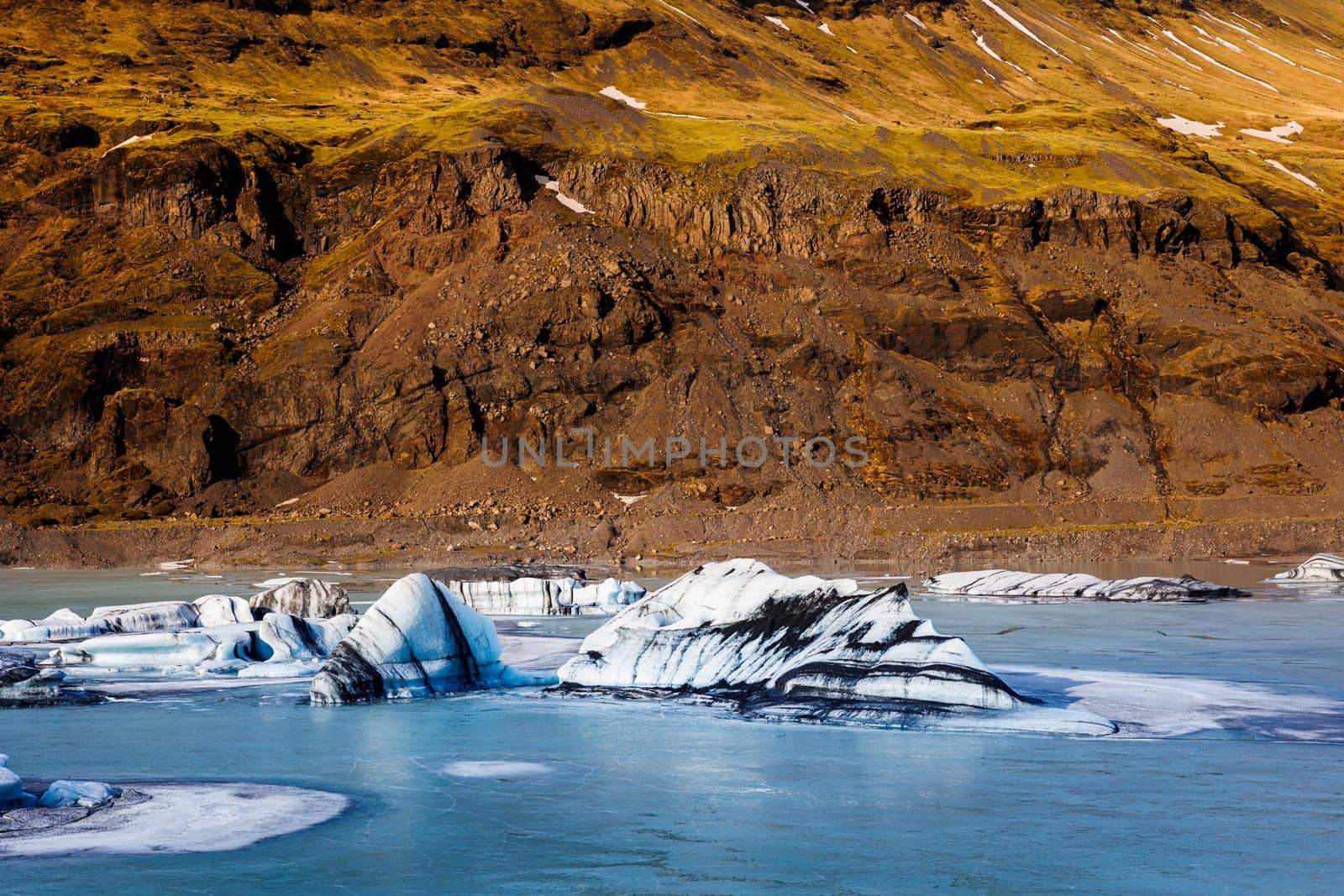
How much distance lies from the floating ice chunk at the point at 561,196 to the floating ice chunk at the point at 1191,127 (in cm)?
10740

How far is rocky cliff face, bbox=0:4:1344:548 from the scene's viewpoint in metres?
81.6

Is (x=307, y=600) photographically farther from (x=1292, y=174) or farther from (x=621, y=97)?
(x=1292, y=174)

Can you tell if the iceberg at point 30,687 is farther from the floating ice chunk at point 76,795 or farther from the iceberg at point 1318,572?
the iceberg at point 1318,572

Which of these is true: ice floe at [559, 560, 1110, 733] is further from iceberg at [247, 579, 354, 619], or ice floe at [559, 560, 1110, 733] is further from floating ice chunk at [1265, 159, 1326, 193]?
floating ice chunk at [1265, 159, 1326, 193]

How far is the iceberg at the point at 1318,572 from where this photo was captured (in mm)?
45438

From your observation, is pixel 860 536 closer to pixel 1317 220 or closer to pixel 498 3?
pixel 1317 220

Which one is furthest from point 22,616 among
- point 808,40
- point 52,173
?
point 808,40

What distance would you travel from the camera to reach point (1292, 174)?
152250mm

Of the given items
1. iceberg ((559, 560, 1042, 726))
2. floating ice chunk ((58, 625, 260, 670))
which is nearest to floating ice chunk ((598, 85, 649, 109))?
floating ice chunk ((58, 625, 260, 670))

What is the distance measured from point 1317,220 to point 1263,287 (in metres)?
33.4

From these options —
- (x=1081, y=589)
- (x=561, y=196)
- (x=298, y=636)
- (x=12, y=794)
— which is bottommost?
(x=1081, y=589)

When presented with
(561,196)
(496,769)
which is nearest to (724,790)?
(496,769)

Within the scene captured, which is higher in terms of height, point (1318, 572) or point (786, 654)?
point (786, 654)

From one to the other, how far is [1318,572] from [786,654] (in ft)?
116
